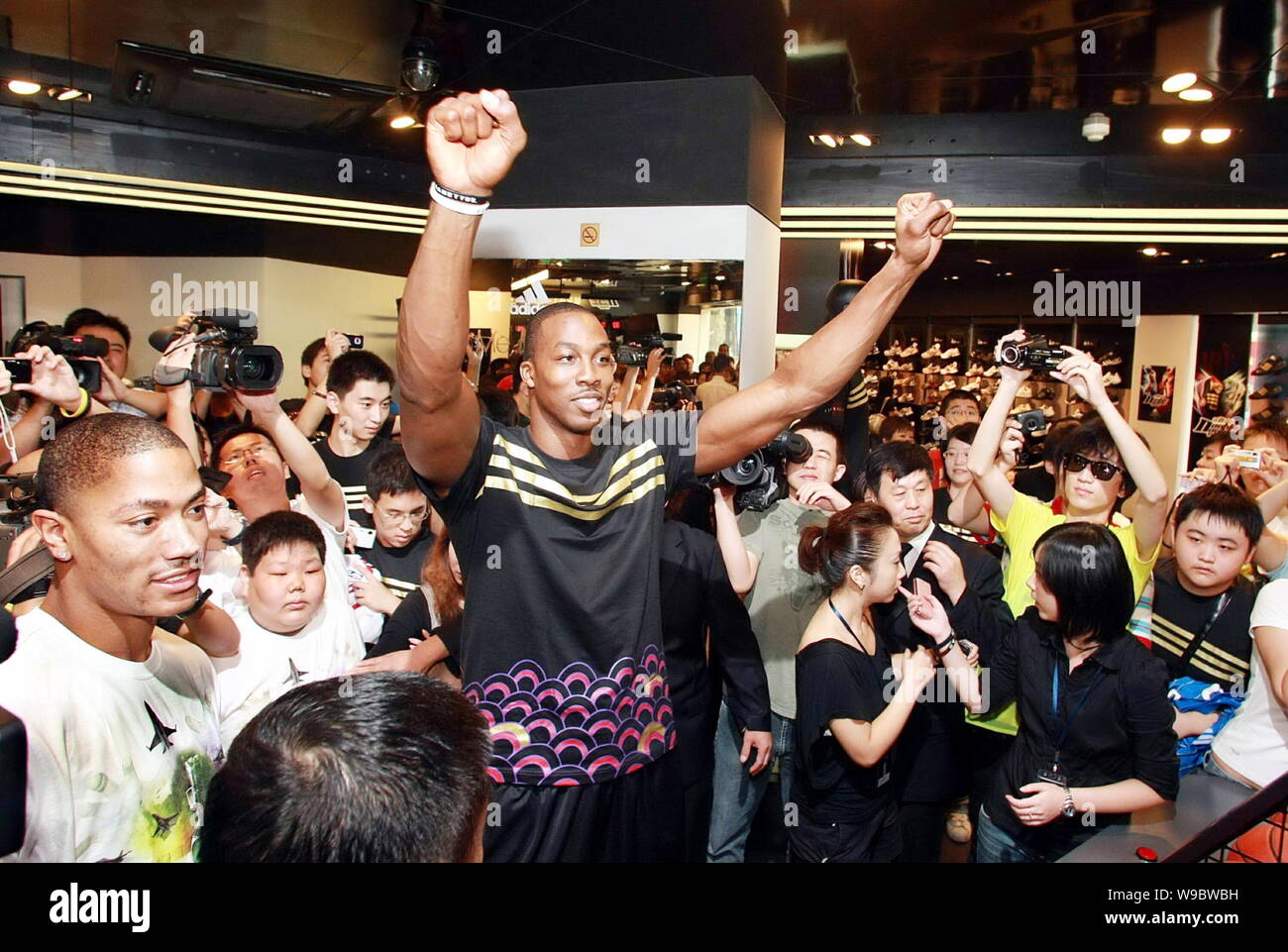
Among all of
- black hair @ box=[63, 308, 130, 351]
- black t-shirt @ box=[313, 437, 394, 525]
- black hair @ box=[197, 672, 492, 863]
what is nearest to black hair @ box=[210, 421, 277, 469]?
black t-shirt @ box=[313, 437, 394, 525]

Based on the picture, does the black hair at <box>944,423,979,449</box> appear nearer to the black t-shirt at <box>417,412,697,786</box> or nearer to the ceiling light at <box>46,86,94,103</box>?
the black t-shirt at <box>417,412,697,786</box>

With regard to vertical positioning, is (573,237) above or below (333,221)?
below

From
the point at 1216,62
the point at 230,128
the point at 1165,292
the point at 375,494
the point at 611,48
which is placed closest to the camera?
the point at 375,494

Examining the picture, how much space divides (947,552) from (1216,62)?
427 centimetres

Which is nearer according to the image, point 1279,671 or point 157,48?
point 1279,671

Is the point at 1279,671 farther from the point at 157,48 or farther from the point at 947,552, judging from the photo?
the point at 157,48

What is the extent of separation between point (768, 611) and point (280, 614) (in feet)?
4.69

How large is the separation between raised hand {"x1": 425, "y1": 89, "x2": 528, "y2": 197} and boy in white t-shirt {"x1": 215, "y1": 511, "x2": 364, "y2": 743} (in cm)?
113

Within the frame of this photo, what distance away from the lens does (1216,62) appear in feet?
16.9

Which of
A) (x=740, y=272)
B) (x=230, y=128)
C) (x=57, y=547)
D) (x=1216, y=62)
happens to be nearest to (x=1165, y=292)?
(x=1216, y=62)

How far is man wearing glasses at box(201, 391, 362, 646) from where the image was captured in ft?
7.77

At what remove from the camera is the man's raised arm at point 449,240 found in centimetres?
134

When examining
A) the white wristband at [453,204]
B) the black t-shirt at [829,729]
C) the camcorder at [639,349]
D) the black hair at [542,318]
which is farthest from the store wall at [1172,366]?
the white wristband at [453,204]

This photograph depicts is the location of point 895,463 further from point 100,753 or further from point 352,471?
point 100,753
